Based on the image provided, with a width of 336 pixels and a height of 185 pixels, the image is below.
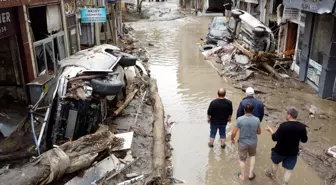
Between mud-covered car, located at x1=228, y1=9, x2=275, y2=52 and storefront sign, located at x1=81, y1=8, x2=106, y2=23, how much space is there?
739 centimetres

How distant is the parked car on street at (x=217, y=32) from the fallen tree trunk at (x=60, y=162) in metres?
15.7

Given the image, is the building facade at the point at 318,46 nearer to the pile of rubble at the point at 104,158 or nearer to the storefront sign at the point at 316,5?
the storefront sign at the point at 316,5

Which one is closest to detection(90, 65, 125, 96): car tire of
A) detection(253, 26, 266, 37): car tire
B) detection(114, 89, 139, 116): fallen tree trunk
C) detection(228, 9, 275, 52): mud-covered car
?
detection(114, 89, 139, 116): fallen tree trunk

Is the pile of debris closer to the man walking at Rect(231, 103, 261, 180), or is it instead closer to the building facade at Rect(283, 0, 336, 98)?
the building facade at Rect(283, 0, 336, 98)

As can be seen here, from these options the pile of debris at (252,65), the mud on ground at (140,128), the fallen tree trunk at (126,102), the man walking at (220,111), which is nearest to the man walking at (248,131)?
the man walking at (220,111)

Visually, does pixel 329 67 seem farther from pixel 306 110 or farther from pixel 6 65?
pixel 6 65

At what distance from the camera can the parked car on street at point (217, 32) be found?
68.8 feet

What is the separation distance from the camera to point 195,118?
9.98 metres

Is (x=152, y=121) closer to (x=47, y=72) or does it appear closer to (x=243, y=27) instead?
(x=47, y=72)

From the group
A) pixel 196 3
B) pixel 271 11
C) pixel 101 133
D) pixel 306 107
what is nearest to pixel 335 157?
pixel 306 107

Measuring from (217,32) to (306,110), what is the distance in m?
12.1

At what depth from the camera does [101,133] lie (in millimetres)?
6453

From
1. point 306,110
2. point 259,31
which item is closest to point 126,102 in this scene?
point 306,110

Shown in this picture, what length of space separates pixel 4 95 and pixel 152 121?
4473mm
